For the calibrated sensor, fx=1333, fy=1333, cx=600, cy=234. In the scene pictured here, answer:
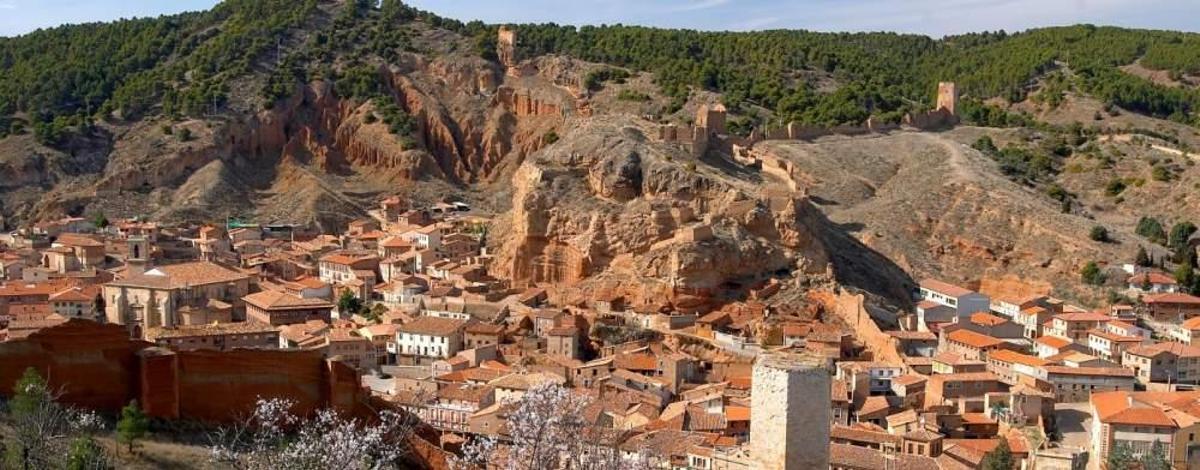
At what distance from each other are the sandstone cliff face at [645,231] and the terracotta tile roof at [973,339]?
4.37 metres

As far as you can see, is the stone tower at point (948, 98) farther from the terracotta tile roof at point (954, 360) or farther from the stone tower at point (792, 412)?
the stone tower at point (792, 412)

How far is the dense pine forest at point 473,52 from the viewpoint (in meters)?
60.2

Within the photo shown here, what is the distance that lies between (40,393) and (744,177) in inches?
1166

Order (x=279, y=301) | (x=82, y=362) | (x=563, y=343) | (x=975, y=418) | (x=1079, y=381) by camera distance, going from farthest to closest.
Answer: (x=279, y=301) → (x=563, y=343) → (x=1079, y=381) → (x=975, y=418) → (x=82, y=362)

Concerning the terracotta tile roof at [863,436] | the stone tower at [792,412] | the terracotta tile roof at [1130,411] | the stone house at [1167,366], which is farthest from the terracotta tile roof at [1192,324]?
the stone tower at [792,412]

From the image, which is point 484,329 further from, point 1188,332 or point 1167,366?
point 1188,332

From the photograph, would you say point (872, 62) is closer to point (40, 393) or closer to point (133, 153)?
point (133, 153)

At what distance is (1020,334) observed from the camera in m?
32.4

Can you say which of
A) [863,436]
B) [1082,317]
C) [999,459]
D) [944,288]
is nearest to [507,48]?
[944,288]

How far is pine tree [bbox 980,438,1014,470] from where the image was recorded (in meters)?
22.7

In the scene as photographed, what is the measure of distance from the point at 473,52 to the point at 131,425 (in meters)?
51.0

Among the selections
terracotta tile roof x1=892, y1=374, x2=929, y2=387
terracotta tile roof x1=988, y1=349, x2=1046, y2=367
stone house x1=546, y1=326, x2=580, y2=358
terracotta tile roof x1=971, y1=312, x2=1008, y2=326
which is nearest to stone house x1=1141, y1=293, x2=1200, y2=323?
terracotta tile roof x1=971, y1=312, x2=1008, y2=326

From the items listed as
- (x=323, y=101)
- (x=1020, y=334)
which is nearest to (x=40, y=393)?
(x=1020, y=334)

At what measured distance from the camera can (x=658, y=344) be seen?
3131cm
